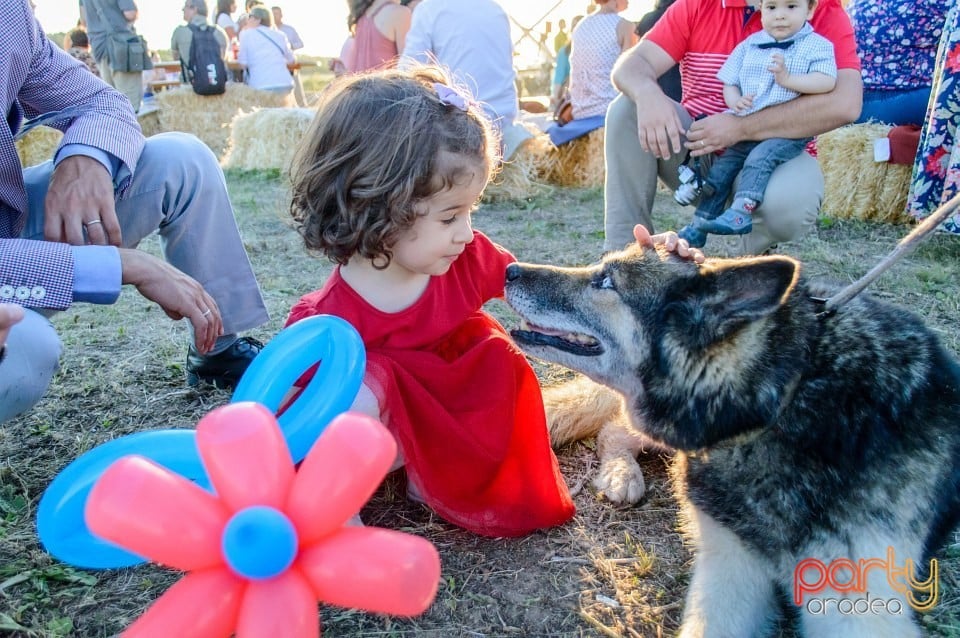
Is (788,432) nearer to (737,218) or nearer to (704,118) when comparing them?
(737,218)

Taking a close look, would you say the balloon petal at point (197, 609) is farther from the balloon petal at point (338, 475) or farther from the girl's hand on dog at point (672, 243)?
the girl's hand on dog at point (672, 243)

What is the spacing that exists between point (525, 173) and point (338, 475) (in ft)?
22.8

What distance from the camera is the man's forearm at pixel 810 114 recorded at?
12.2ft

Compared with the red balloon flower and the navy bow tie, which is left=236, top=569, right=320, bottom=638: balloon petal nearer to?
the red balloon flower

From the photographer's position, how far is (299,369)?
189 cm

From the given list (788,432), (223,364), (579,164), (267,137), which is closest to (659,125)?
(788,432)

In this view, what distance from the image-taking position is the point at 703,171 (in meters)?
4.13

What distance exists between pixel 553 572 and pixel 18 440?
2.25 meters

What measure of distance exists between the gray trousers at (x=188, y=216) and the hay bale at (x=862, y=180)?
5504 mm

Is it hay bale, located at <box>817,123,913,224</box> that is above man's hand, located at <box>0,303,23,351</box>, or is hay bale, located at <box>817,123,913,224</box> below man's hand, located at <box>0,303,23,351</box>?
below

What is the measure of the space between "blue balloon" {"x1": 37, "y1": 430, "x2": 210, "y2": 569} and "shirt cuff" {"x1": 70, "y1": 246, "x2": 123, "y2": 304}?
72cm

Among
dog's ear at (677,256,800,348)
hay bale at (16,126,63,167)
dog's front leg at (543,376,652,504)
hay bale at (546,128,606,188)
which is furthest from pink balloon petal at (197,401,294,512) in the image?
hay bale at (16,126,63,167)

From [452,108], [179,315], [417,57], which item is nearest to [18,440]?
[179,315]

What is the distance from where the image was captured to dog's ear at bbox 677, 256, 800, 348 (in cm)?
170
